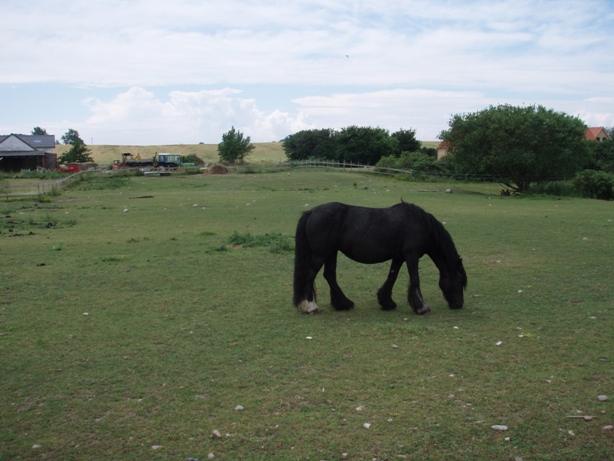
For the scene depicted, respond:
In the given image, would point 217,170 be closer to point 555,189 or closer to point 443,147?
point 443,147

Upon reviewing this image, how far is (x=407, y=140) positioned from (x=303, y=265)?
7633 centimetres

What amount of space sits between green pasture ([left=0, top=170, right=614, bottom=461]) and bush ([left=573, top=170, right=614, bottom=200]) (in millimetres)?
21884

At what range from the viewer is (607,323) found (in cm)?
841

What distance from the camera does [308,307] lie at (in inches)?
360

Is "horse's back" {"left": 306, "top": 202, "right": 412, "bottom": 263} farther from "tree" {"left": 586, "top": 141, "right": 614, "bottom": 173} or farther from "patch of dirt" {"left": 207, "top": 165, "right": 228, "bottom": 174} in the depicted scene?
"tree" {"left": 586, "top": 141, "right": 614, "bottom": 173}

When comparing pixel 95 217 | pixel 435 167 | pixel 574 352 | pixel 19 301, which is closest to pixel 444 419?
pixel 574 352

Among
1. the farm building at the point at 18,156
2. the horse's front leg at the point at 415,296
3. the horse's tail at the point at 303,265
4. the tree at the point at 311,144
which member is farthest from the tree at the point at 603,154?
the farm building at the point at 18,156

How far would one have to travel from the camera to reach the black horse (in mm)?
9148

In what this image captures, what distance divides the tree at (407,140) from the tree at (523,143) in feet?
146

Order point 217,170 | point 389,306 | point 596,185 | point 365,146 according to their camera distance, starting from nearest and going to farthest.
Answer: point 389,306, point 596,185, point 217,170, point 365,146

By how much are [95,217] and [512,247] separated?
1665 cm

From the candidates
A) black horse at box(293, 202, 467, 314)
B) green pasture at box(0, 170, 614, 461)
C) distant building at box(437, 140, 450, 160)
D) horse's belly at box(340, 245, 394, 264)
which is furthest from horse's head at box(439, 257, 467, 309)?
distant building at box(437, 140, 450, 160)

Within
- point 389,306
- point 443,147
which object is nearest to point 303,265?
point 389,306

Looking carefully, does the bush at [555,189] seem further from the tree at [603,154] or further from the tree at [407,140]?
the tree at [407,140]
